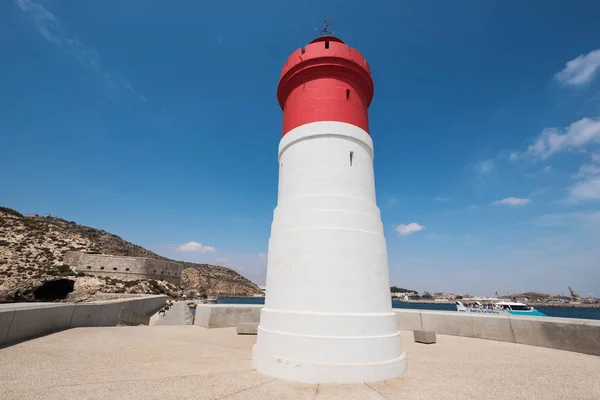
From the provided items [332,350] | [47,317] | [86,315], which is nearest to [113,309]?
[86,315]

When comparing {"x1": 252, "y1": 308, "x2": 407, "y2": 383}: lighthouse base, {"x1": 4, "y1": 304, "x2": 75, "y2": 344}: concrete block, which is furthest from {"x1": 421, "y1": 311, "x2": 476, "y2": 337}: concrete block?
{"x1": 4, "y1": 304, "x2": 75, "y2": 344}: concrete block

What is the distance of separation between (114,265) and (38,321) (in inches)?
1722

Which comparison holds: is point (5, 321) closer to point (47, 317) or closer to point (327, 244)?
point (47, 317)

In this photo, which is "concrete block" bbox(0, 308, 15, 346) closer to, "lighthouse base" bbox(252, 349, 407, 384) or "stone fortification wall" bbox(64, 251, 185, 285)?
"lighthouse base" bbox(252, 349, 407, 384)

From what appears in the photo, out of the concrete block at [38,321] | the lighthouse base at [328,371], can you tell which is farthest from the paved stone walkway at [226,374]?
the concrete block at [38,321]

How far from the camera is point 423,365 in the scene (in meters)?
6.03

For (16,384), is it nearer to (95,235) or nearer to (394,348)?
(394,348)

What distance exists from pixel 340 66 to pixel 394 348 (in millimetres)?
6938

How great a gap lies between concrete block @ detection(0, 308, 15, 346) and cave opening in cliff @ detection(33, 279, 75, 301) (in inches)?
1452

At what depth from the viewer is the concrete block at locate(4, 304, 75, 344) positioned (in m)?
6.68

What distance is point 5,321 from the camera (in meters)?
6.34

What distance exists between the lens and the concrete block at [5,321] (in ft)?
20.4

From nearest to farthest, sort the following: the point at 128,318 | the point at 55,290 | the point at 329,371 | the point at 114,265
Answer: the point at 329,371 < the point at 128,318 < the point at 55,290 < the point at 114,265

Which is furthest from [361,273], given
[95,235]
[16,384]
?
[95,235]
